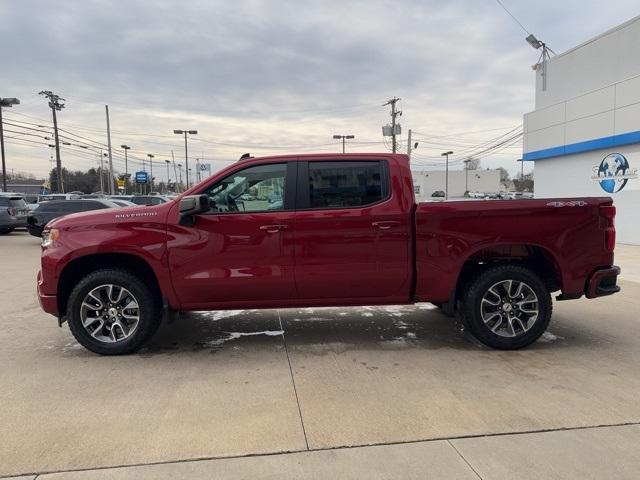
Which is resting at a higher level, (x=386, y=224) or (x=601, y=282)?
(x=386, y=224)

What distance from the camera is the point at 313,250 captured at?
16.3 feet

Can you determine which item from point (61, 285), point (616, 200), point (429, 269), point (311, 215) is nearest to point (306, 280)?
point (311, 215)

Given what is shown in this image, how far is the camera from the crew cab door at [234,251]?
16.1 ft

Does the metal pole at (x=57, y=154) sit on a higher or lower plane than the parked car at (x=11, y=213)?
higher

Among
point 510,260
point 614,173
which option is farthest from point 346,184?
point 614,173

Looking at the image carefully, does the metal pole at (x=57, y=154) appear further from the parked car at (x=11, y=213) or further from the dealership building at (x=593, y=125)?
the dealership building at (x=593, y=125)

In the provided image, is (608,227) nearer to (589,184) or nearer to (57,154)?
(589,184)

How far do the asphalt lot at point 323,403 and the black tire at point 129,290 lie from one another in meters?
0.14

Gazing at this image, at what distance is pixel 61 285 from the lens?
16.7 ft

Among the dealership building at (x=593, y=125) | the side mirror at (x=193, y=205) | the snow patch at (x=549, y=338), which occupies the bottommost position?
the snow patch at (x=549, y=338)

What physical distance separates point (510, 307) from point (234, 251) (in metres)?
2.83

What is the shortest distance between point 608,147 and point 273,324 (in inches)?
550

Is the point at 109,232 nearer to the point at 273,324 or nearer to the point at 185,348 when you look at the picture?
the point at 185,348

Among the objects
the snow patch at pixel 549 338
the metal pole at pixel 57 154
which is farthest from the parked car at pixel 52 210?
the metal pole at pixel 57 154
